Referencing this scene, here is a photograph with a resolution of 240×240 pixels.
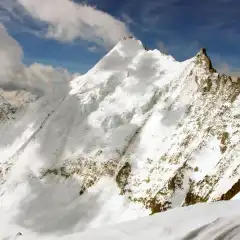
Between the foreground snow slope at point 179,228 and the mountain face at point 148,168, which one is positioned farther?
the mountain face at point 148,168

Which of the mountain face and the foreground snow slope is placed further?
the mountain face

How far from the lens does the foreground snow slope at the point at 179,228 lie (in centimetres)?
935

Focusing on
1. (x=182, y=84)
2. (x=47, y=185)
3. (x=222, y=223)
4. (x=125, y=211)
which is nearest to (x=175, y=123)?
(x=182, y=84)

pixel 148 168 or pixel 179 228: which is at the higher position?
pixel 148 168

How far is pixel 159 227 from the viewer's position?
974cm

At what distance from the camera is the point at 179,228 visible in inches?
379

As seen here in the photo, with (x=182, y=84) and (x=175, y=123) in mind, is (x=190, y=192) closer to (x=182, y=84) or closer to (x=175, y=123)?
(x=175, y=123)

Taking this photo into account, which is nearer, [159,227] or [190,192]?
[159,227]

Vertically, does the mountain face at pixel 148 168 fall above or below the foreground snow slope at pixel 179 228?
above

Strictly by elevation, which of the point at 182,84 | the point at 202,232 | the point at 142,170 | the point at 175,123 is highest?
the point at 182,84

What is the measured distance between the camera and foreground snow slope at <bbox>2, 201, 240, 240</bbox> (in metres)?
9.35

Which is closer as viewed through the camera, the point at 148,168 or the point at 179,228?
the point at 179,228

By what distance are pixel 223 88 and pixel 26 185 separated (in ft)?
334

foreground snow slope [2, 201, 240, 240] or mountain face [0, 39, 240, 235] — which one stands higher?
mountain face [0, 39, 240, 235]
